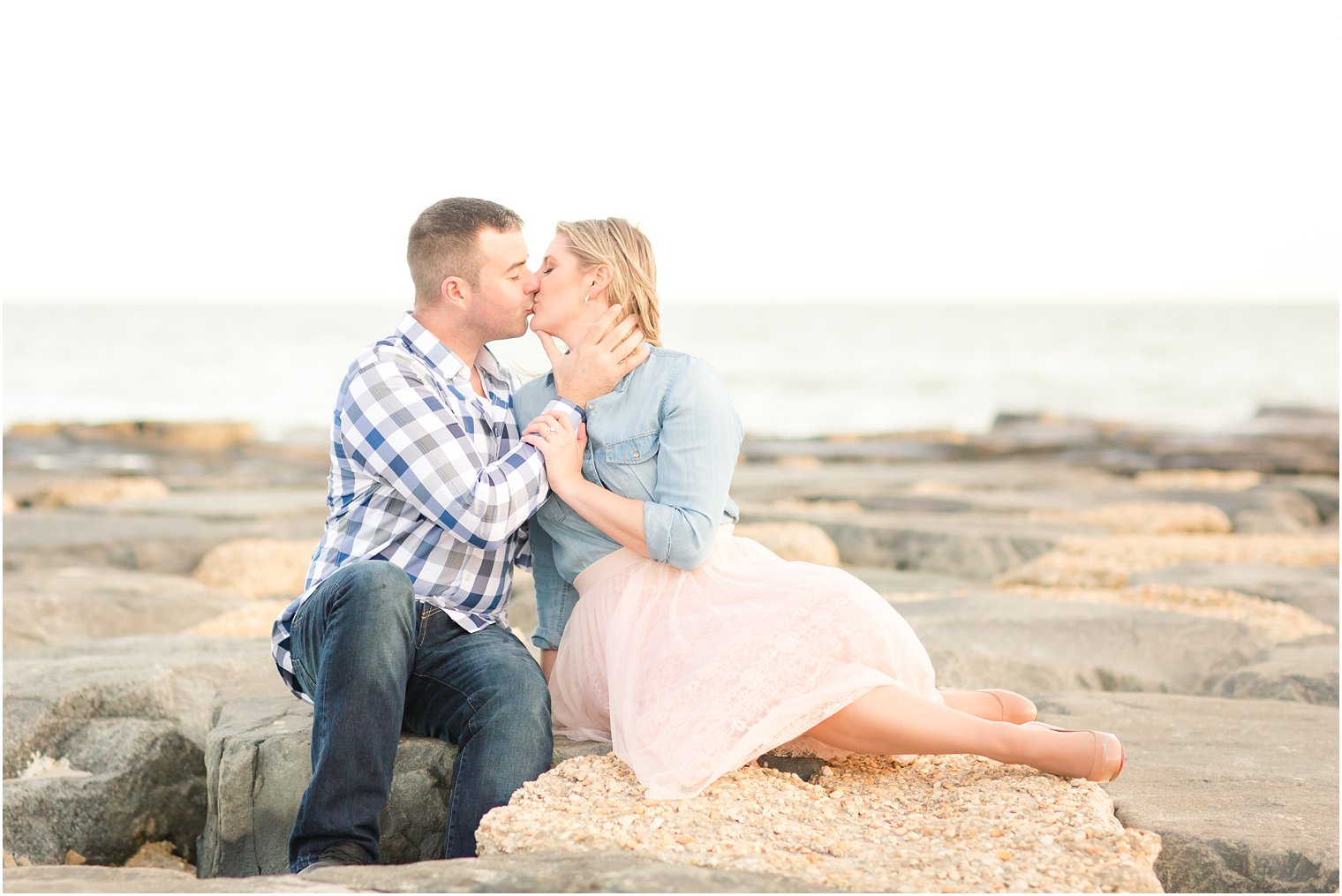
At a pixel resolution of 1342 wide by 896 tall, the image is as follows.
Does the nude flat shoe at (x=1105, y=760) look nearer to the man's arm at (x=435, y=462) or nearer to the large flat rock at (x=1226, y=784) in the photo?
the large flat rock at (x=1226, y=784)

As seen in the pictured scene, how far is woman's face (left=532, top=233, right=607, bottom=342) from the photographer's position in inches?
148

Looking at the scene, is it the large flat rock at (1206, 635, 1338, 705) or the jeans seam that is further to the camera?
the large flat rock at (1206, 635, 1338, 705)

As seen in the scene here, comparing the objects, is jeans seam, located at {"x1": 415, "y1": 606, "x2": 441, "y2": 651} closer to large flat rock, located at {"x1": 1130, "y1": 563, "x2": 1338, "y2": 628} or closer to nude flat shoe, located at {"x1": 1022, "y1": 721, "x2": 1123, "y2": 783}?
nude flat shoe, located at {"x1": 1022, "y1": 721, "x2": 1123, "y2": 783}

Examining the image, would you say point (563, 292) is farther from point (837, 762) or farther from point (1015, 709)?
point (1015, 709)

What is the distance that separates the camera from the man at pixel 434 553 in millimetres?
3207

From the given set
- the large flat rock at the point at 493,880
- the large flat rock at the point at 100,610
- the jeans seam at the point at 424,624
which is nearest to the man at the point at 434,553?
the jeans seam at the point at 424,624

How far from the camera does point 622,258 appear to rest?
3.73 metres

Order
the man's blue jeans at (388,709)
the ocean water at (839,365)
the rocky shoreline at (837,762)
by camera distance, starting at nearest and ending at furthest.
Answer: the rocky shoreline at (837,762) → the man's blue jeans at (388,709) → the ocean water at (839,365)

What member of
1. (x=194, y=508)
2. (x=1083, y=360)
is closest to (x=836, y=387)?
(x=1083, y=360)

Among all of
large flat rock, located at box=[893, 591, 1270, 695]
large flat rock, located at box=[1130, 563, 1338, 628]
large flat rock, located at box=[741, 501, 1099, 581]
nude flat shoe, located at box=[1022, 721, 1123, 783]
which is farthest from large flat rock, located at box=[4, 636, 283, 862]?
large flat rock, located at box=[1130, 563, 1338, 628]

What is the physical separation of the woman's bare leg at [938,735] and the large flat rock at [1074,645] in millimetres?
1782

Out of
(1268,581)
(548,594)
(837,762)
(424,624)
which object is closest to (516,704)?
(424,624)

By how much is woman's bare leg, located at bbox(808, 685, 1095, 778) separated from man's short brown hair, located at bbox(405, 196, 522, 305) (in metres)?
1.83

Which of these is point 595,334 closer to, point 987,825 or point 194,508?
point 987,825
